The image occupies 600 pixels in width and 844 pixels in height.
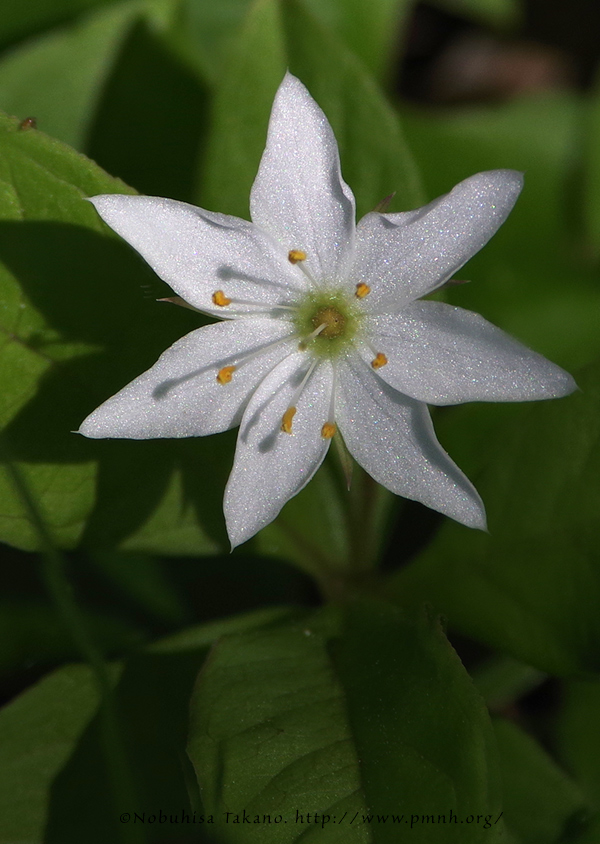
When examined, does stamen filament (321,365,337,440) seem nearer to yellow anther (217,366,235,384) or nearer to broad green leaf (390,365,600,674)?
yellow anther (217,366,235,384)

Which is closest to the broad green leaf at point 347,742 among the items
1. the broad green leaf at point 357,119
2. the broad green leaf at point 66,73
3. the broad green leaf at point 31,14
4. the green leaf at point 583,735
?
the green leaf at point 583,735

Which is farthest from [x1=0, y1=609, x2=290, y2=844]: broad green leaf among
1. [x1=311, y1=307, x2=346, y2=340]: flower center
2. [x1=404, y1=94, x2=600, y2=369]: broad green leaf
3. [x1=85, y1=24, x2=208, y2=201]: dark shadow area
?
[x1=85, y1=24, x2=208, y2=201]: dark shadow area

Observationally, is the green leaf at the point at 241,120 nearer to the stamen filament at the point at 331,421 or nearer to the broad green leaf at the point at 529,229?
the stamen filament at the point at 331,421

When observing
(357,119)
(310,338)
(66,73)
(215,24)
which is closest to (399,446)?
(310,338)

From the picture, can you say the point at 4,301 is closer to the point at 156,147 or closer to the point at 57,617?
the point at 57,617

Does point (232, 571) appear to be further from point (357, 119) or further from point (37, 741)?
point (357, 119)
